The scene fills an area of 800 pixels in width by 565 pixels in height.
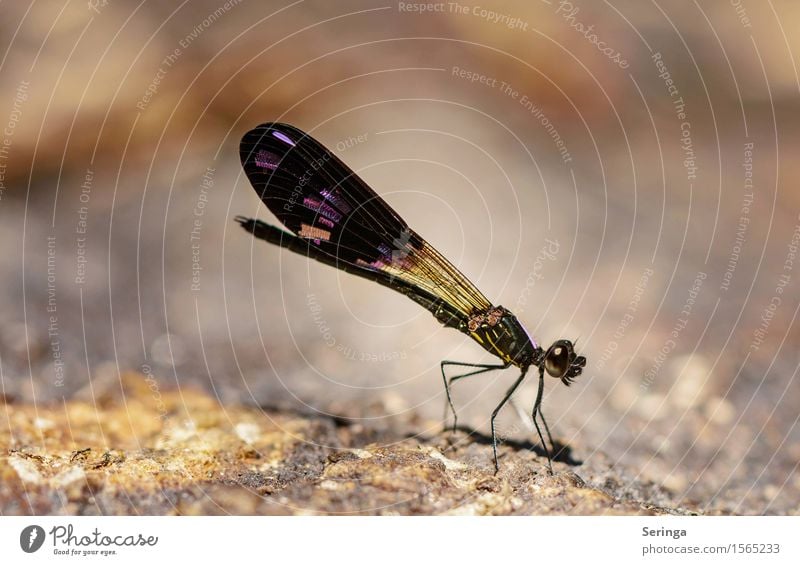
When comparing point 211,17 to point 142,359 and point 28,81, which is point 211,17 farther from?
point 142,359

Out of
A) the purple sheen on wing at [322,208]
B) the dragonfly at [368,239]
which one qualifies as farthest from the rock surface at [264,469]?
the purple sheen on wing at [322,208]

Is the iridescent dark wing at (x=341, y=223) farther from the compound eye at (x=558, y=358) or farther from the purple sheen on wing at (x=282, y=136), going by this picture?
the compound eye at (x=558, y=358)

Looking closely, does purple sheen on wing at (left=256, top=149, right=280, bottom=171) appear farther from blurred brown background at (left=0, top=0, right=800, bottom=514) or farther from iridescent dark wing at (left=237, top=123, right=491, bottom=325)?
blurred brown background at (left=0, top=0, right=800, bottom=514)

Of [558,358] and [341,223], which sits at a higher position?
[341,223]

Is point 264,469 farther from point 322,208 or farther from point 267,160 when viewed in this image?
point 267,160

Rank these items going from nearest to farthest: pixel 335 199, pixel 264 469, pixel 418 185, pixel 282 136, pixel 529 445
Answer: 1. pixel 282 136
2. pixel 335 199
3. pixel 264 469
4. pixel 529 445
5. pixel 418 185

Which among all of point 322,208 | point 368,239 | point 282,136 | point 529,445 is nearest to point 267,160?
point 282,136

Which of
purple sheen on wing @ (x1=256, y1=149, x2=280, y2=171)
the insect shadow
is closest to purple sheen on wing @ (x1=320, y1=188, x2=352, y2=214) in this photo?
purple sheen on wing @ (x1=256, y1=149, x2=280, y2=171)

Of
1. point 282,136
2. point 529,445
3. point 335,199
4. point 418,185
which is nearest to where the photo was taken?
point 282,136

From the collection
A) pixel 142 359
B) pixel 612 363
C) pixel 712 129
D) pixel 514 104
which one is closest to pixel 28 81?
pixel 142 359
